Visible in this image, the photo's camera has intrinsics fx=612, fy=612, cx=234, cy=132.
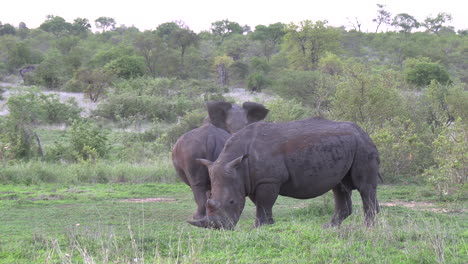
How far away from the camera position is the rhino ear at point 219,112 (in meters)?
10.6

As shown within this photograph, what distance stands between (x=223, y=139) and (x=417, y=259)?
475cm

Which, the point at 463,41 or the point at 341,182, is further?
the point at 463,41

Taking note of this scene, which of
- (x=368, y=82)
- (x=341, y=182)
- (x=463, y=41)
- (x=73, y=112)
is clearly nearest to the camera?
(x=341, y=182)

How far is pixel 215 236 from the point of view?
7371 millimetres

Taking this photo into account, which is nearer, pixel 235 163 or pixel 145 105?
pixel 235 163

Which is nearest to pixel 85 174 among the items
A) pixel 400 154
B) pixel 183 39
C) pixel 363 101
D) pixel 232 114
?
pixel 232 114

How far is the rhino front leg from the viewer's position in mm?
8328

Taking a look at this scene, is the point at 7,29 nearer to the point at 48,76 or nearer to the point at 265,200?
the point at 48,76

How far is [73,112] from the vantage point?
29.6 metres

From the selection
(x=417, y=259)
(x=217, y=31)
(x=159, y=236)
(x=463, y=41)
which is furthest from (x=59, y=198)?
(x=217, y=31)

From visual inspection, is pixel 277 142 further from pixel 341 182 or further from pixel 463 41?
pixel 463 41

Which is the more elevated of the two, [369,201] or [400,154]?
[369,201]

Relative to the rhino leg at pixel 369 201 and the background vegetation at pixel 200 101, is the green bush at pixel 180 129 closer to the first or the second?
the background vegetation at pixel 200 101

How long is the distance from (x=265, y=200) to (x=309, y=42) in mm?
46367
